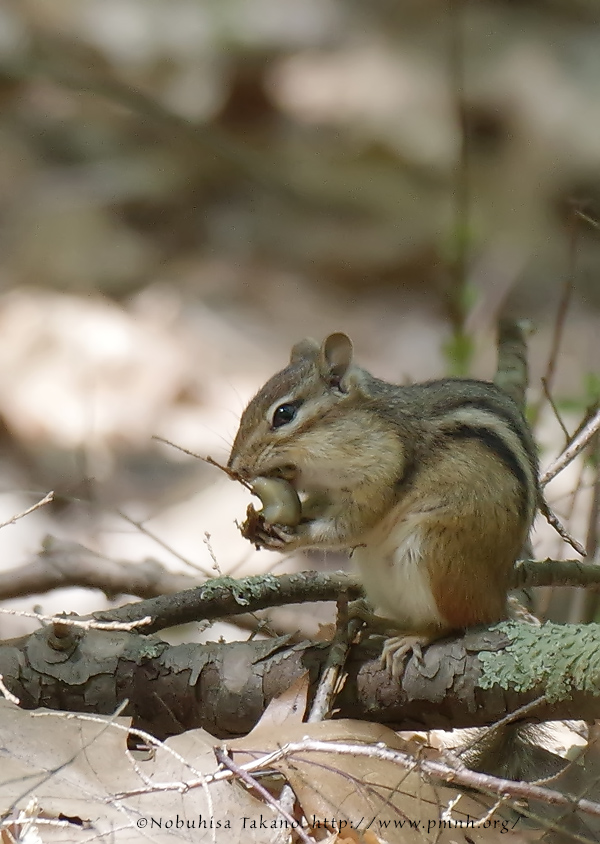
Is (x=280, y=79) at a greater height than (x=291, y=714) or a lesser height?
greater

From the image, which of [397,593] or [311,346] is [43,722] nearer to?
[397,593]


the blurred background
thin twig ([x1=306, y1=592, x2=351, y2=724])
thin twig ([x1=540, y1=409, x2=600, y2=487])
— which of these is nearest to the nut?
thin twig ([x1=306, y1=592, x2=351, y2=724])

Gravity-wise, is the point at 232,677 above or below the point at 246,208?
below

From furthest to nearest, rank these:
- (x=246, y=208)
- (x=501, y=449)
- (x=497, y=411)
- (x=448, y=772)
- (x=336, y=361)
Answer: (x=246, y=208) < (x=336, y=361) < (x=497, y=411) < (x=501, y=449) < (x=448, y=772)

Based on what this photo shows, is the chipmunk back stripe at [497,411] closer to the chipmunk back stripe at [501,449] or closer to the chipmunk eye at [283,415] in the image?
the chipmunk back stripe at [501,449]

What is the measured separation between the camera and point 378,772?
2029 mm

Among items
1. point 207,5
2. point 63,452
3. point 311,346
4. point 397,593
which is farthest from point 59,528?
point 207,5

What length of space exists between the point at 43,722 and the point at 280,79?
20.1ft

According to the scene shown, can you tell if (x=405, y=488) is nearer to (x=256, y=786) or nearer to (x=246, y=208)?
(x=256, y=786)

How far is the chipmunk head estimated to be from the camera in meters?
2.63

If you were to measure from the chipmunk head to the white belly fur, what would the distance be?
0.31 meters

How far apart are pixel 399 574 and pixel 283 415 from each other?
55 centimetres

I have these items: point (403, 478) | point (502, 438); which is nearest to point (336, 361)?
point (403, 478)

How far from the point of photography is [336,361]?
111 inches
